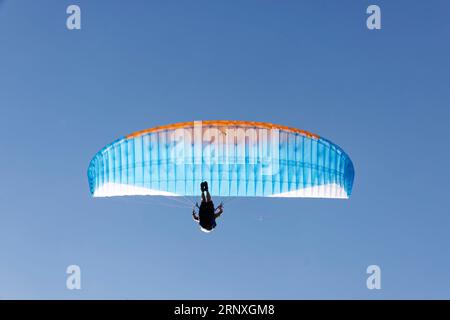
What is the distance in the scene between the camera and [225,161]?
38562 mm

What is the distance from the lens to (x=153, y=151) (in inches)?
1516

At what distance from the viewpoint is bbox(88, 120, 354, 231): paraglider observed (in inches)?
1495

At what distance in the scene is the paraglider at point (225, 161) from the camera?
1495 inches
